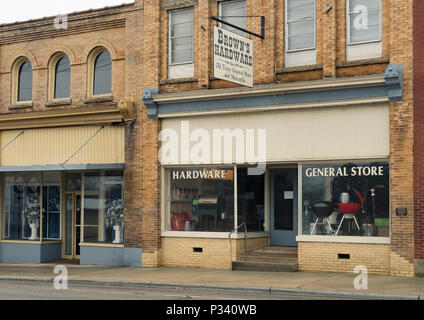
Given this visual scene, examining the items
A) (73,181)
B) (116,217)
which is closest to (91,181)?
(73,181)

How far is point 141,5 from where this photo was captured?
21.3 metres

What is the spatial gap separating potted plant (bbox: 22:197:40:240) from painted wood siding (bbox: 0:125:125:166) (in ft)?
4.91

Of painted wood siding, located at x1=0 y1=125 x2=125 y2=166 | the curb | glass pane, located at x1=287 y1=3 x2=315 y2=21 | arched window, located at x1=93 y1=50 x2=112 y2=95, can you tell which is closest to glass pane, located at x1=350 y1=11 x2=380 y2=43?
glass pane, located at x1=287 y1=3 x2=315 y2=21

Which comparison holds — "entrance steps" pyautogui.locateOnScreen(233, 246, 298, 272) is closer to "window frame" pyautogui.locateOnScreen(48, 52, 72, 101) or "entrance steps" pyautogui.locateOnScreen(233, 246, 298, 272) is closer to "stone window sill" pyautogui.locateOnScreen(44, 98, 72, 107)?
"stone window sill" pyautogui.locateOnScreen(44, 98, 72, 107)

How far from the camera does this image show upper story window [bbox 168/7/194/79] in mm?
20734

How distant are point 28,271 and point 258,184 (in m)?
7.58

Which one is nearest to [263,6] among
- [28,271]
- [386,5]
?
[386,5]

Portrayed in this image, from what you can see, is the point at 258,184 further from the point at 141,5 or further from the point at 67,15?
the point at 67,15

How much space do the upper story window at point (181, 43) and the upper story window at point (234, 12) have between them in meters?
1.08

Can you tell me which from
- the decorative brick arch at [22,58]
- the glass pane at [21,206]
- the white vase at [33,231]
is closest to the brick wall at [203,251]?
the white vase at [33,231]

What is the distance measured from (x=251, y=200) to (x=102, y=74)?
22.2ft

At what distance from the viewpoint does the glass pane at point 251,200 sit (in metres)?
20.1

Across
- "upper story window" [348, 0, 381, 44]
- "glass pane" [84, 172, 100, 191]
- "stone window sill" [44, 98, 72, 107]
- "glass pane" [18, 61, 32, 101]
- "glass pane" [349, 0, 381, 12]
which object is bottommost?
"glass pane" [84, 172, 100, 191]

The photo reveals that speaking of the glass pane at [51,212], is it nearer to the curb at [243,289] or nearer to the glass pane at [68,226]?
the glass pane at [68,226]
